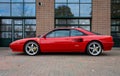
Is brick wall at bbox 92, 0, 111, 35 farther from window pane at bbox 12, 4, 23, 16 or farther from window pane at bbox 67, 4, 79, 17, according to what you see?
window pane at bbox 12, 4, 23, 16

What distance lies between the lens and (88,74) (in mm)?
9367

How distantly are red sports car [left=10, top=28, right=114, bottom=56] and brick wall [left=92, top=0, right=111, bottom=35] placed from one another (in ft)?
21.3

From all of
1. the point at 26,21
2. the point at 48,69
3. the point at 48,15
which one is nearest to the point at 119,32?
the point at 48,15

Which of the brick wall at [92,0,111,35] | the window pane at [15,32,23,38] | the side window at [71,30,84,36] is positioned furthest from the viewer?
the window pane at [15,32,23,38]

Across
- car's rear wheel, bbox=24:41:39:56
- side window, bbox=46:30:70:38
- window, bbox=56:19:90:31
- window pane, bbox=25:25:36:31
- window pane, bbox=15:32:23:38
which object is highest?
window, bbox=56:19:90:31

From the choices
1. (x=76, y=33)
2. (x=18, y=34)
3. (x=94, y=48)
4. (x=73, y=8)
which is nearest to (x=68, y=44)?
(x=76, y=33)

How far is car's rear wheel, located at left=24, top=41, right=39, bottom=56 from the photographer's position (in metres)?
15.1

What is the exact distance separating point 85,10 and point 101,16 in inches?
47.4

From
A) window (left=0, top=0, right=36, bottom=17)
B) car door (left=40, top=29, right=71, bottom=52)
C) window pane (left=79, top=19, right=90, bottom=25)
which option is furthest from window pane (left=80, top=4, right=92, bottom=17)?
car door (left=40, top=29, right=71, bottom=52)

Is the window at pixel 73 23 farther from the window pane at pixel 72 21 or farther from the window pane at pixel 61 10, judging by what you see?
the window pane at pixel 61 10

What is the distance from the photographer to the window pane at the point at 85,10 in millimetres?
21812

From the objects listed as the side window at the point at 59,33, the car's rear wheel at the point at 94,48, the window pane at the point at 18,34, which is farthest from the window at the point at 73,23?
the car's rear wheel at the point at 94,48

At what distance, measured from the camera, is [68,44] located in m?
15.0

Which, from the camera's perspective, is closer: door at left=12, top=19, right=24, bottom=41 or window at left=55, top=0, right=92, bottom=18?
window at left=55, top=0, right=92, bottom=18
